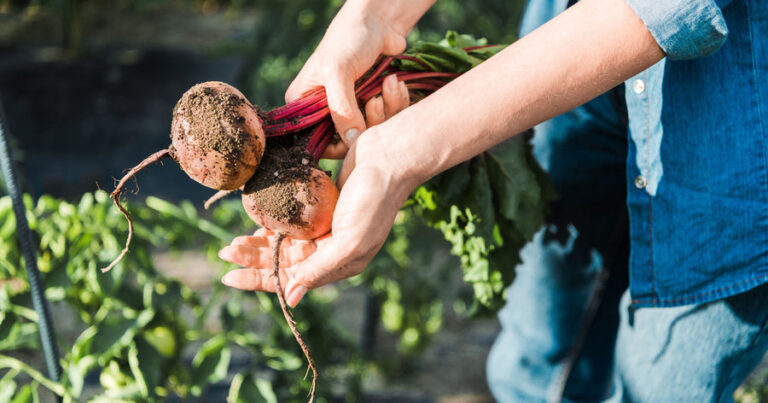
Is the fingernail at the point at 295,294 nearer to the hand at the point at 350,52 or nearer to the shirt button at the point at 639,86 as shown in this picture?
the hand at the point at 350,52

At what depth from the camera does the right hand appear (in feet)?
3.49

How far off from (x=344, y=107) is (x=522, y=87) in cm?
32

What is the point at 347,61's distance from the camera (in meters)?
1.08

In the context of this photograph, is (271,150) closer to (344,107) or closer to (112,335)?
(344,107)

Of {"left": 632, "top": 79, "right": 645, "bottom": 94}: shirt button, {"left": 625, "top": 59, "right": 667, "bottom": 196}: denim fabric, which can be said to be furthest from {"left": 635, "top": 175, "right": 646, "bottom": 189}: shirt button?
{"left": 632, "top": 79, "right": 645, "bottom": 94}: shirt button

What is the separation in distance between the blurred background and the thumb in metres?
0.63

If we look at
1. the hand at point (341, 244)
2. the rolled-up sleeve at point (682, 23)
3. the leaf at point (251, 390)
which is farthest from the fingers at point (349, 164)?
the leaf at point (251, 390)

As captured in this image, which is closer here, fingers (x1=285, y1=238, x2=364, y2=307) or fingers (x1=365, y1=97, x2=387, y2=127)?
fingers (x1=285, y1=238, x2=364, y2=307)

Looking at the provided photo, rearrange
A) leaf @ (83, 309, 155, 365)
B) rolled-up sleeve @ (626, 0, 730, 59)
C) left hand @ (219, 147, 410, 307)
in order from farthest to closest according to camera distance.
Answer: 1. leaf @ (83, 309, 155, 365)
2. left hand @ (219, 147, 410, 307)
3. rolled-up sleeve @ (626, 0, 730, 59)

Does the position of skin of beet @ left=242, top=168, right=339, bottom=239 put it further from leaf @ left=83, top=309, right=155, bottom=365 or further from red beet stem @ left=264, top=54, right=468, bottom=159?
leaf @ left=83, top=309, right=155, bottom=365

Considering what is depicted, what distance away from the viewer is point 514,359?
5.26 ft

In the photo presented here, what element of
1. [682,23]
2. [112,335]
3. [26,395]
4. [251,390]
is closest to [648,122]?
[682,23]

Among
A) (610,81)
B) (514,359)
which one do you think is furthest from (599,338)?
(610,81)

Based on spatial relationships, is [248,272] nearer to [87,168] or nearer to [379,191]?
[379,191]
